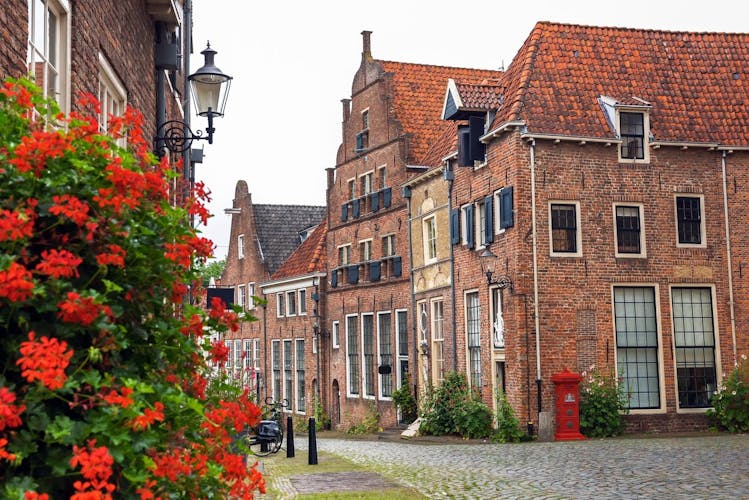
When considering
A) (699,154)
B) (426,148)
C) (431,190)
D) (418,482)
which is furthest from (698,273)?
(418,482)

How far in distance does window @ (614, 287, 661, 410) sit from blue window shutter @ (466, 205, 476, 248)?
4317mm

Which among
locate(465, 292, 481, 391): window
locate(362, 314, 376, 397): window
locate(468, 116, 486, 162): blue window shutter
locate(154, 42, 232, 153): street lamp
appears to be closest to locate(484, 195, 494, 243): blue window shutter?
locate(468, 116, 486, 162): blue window shutter

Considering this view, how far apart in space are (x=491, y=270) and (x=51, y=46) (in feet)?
63.9

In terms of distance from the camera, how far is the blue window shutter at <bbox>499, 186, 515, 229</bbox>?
24875 mm

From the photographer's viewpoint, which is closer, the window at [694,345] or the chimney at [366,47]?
the window at [694,345]

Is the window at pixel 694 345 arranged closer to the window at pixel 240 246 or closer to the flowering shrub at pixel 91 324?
the flowering shrub at pixel 91 324

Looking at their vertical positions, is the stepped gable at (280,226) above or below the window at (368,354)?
above

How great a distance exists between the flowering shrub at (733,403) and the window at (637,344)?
1.45m

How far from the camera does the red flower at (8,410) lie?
121 inches

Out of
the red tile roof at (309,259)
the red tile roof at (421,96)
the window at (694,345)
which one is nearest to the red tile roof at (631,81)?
the window at (694,345)

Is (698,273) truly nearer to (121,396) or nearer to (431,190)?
(431,190)

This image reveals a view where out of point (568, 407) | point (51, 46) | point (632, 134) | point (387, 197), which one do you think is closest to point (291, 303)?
point (387, 197)

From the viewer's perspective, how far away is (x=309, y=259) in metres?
43.4

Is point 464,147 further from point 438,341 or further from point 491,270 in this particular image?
point 438,341
